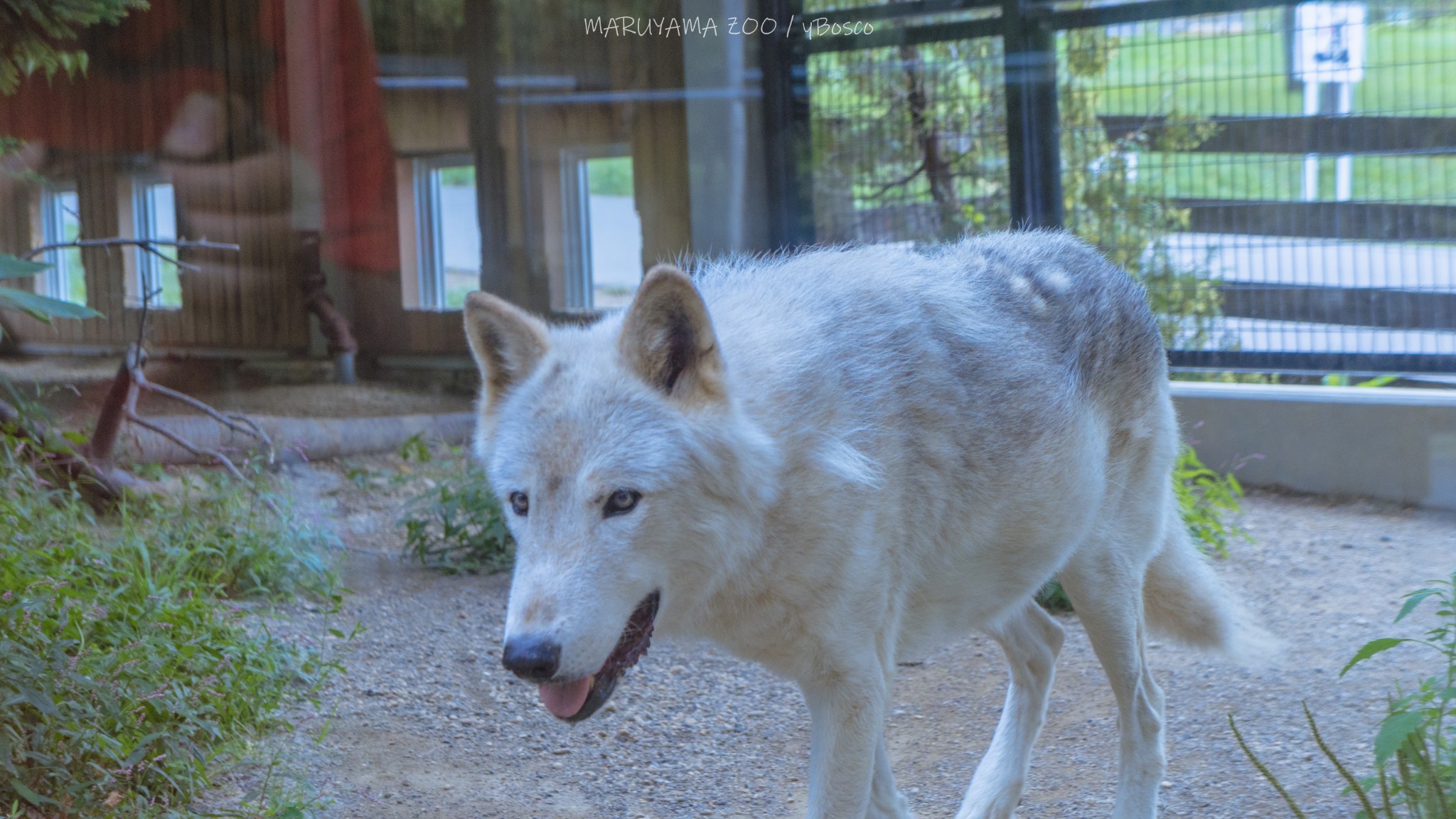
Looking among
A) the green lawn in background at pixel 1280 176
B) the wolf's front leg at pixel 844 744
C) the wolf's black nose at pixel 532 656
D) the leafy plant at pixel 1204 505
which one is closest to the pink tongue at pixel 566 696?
the wolf's black nose at pixel 532 656

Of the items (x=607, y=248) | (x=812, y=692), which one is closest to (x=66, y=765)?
(x=812, y=692)

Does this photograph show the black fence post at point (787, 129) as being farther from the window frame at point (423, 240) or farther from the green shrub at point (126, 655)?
the green shrub at point (126, 655)

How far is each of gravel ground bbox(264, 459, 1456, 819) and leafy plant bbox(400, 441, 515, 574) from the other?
0.20 m

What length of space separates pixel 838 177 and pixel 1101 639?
4662 millimetres

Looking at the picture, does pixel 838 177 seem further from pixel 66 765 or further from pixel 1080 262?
pixel 66 765

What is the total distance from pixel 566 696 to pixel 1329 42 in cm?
581

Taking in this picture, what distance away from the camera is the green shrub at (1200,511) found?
16.5 ft

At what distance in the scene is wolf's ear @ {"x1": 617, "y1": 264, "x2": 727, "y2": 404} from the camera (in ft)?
7.94

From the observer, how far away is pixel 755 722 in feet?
13.5

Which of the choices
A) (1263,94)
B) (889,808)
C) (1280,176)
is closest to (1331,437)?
(1280,176)

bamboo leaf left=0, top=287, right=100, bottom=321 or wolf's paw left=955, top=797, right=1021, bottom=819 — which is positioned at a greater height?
bamboo leaf left=0, top=287, right=100, bottom=321

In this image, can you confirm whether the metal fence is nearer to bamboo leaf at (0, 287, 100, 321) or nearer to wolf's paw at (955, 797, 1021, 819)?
wolf's paw at (955, 797, 1021, 819)

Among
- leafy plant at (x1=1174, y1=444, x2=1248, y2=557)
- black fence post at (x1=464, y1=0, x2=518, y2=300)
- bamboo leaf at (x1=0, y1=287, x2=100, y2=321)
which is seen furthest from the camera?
black fence post at (x1=464, y1=0, x2=518, y2=300)

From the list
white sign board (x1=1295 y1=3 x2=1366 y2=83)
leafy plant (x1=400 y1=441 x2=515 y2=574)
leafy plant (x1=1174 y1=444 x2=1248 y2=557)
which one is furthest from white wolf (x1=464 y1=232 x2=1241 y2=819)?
white sign board (x1=1295 y1=3 x2=1366 y2=83)
